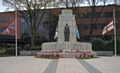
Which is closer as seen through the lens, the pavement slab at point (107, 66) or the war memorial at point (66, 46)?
the pavement slab at point (107, 66)

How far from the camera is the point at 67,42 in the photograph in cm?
3516

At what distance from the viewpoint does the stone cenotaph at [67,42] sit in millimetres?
34141

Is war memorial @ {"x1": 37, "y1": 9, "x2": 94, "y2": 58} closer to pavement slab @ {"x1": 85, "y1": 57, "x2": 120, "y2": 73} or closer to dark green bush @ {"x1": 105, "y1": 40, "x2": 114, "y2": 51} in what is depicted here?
pavement slab @ {"x1": 85, "y1": 57, "x2": 120, "y2": 73}

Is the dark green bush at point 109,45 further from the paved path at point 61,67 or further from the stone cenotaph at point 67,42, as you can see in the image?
the paved path at point 61,67

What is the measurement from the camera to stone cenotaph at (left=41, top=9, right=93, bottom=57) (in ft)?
112

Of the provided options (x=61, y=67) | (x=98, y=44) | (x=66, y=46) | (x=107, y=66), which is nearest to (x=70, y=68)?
(x=61, y=67)

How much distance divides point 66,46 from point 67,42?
1.16m

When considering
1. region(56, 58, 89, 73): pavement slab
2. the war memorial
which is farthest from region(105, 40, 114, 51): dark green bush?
region(56, 58, 89, 73): pavement slab

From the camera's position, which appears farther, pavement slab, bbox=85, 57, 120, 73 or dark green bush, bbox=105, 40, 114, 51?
dark green bush, bbox=105, 40, 114, 51

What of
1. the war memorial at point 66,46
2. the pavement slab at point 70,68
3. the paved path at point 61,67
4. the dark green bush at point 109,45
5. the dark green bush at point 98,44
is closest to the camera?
the pavement slab at point 70,68

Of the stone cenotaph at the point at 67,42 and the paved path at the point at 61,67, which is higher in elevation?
the stone cenotaph at the point at 67,42

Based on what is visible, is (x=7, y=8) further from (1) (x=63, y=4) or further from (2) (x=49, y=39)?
(2) (x=49, y=39)

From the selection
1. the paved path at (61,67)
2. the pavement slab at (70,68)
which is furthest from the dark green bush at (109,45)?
the pavement slab at (70,68)

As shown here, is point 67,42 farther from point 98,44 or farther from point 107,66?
point 107,66
